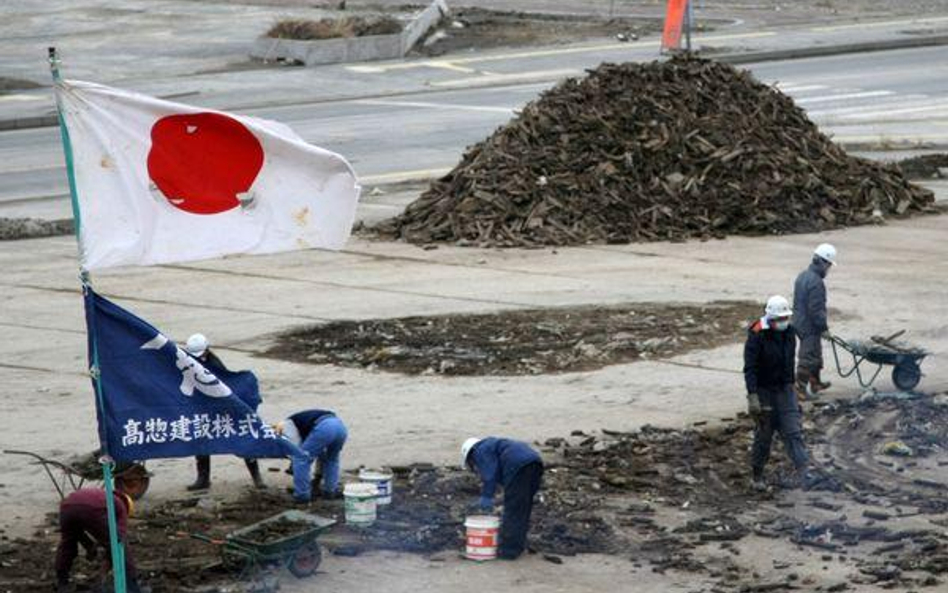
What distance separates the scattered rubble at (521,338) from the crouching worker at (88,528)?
23.6ft

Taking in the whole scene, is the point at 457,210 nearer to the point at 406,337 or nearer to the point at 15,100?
the point at 406,337

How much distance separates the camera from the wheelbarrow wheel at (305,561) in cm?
1379

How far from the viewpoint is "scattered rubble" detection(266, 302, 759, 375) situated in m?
20.5

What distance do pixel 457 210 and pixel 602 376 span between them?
9.09 meters

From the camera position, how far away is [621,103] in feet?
97.3

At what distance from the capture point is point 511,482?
562 inches

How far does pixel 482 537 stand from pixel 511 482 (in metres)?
0.43

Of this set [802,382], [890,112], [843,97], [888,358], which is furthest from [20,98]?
[888,358]

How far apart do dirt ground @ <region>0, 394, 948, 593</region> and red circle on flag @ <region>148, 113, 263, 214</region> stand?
9.19 ft

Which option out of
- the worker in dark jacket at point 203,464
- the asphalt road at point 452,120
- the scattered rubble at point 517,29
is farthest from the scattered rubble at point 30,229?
the scattered rubble at point 517,29

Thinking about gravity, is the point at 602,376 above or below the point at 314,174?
below

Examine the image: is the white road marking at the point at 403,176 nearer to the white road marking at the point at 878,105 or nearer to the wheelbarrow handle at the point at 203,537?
the white road marking at the point at 878,105

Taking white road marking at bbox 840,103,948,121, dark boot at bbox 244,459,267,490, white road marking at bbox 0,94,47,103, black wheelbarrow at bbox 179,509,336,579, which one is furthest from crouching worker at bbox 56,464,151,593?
white road marking at bbox 0,94,47,103

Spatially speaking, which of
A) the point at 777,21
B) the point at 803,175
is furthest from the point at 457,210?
the point at 777,21
